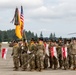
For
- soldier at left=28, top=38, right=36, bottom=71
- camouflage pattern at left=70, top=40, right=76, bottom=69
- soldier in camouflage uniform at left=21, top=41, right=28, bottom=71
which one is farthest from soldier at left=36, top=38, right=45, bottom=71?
camouflage pattern at left=70, top=40, right=76, bottom=69

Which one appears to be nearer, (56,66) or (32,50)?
(32,50)

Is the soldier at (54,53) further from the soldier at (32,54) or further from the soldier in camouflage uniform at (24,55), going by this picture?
the soldier in camouflage uniform at (24,55)

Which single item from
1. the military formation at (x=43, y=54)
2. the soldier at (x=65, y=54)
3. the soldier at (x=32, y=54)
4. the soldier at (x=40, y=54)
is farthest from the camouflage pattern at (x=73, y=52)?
the soldier at (x=32, y=54)

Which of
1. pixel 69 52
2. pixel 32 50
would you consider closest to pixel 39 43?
pixel 32 50

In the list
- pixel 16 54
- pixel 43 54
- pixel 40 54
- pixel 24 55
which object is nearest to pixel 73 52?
pixel 43 54

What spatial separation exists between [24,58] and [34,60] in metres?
0.74

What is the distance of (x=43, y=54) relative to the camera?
17953 mm

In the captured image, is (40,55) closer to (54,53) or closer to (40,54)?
(40,54)

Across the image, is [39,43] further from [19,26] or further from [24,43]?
[19,26]

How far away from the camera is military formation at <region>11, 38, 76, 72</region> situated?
1781 centimetres

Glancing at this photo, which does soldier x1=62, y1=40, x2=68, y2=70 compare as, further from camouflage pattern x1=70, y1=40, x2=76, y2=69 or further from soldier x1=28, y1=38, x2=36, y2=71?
soldier x1=28, y1=38, x2=36, y2=71

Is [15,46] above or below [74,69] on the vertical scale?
above

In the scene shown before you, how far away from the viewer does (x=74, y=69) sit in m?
18.5

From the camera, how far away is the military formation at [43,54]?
58.4 ft
